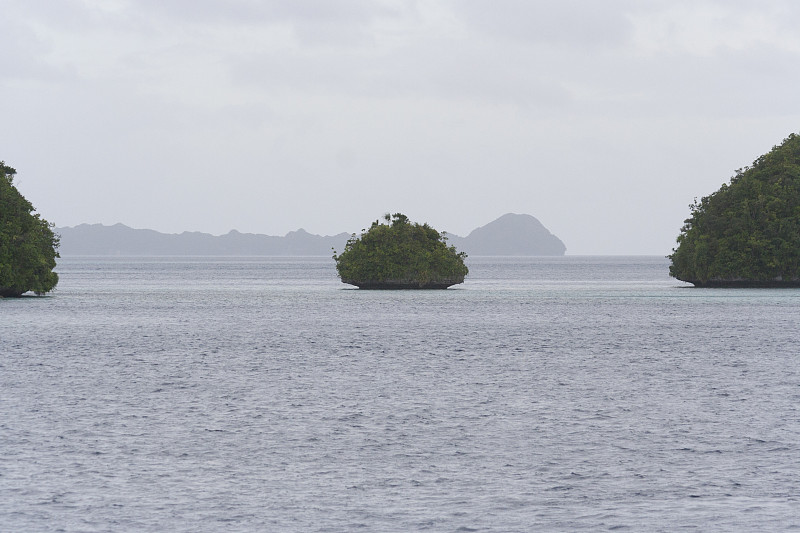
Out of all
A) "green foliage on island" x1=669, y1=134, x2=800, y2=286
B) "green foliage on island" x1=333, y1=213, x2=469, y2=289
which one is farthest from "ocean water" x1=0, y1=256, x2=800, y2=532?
"green foliage on island" x1=333, y1=213, x2=469, y2=289

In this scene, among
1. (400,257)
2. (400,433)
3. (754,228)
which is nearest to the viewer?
(400,433)

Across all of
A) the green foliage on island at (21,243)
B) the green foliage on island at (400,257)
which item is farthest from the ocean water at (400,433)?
the green foliage on island at (400,257)

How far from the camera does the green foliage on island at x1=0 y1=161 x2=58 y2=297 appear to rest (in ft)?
325

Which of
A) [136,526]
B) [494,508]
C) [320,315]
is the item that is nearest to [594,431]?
[494,508]

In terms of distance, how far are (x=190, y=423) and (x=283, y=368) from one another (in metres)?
17.6

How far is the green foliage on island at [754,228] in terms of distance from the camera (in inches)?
4906

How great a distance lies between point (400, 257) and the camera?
454ft

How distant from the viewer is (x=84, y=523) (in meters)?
19.1

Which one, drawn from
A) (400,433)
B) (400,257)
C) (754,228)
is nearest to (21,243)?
(400,257)

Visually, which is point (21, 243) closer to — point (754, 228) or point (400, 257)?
point (400, 257)

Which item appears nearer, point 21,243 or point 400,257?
point 21,243

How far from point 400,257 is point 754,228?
1888 inches

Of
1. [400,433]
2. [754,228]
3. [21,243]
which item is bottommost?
[400,433]

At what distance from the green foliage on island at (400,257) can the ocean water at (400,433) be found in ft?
228
